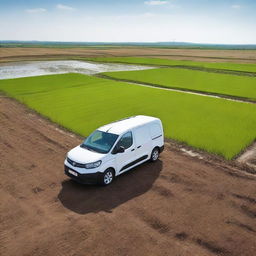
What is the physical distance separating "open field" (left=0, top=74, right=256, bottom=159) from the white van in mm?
3343

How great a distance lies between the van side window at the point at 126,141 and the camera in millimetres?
10902

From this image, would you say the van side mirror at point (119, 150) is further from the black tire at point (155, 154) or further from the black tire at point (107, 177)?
the black tire at point (155, 154)

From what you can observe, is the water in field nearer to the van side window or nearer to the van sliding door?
the van sliding door

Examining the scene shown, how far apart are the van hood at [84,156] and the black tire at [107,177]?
682mm

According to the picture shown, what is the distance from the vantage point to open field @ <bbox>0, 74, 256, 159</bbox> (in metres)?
15.3

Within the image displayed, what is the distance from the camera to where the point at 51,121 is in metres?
19.1

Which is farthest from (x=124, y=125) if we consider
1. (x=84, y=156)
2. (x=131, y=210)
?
(x=131, y=210)

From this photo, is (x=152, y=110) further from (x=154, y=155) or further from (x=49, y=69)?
(x=49, y=69)

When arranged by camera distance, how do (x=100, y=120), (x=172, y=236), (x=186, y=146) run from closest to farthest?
(x=172, y=236) → (x=186, y=146) → (x=100, y=120)

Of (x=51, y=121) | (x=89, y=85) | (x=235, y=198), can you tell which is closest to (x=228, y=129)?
(x=235, y=198)

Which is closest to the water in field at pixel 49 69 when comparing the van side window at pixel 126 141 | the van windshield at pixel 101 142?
the van windshield at pixel 101 142

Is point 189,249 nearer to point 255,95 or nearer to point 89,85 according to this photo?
point 255,95

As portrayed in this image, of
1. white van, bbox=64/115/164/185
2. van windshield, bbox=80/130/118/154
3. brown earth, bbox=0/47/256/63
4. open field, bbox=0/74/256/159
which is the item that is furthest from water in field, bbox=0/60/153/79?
white van, bbox=64/115/164/185

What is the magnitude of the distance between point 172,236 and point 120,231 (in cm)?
153
